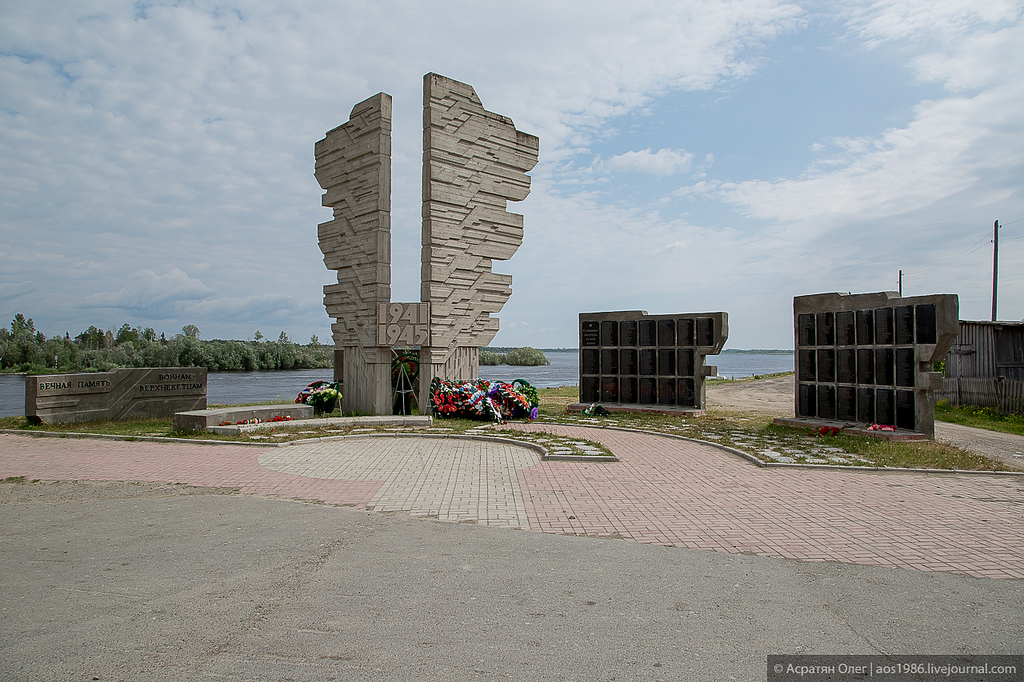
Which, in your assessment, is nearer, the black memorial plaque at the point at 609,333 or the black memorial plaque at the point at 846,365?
the black memorial plaque at the point at 846,365

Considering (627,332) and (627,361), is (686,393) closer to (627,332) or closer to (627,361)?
(627,361)

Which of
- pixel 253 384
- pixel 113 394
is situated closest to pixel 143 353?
pixel 253 384

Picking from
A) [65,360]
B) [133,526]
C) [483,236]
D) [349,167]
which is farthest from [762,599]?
[65,360]

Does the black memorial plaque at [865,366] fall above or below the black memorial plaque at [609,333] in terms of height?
below

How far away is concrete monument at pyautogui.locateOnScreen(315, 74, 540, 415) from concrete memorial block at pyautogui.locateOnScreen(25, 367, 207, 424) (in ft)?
13.4

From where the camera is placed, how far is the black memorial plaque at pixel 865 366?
11953 millimetres

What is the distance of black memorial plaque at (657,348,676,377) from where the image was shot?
645 inches

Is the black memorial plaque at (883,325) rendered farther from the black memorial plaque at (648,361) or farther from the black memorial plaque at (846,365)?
the black memorial plaque at (648,361)

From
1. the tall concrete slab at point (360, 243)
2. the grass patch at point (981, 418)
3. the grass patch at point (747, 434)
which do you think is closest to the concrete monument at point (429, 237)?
the tall concrete slab at point (360, 243)

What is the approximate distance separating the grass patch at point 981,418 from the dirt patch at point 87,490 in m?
16.5

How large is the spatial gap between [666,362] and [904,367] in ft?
20.2

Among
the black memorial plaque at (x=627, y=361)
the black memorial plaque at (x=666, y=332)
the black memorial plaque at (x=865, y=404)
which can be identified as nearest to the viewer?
the black memorial plaque at (x=865, y=404)

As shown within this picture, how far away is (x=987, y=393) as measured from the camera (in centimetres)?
1692

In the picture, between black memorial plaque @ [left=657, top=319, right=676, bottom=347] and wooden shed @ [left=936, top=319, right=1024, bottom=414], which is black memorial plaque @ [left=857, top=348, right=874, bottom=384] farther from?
wooden shed @ [left=936, top=319, right=1024, bottom=414]
